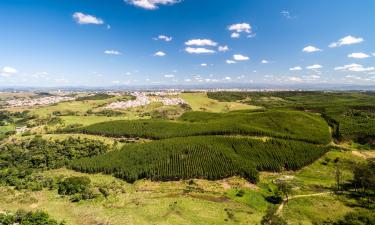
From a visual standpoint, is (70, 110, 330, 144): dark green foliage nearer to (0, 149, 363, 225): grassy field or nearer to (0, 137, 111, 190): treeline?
(0, 137, 111, 190): treeline

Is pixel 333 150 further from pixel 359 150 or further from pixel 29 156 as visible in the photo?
pixel 29 156

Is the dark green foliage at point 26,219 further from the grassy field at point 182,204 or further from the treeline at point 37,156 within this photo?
the treeline at point 37,156

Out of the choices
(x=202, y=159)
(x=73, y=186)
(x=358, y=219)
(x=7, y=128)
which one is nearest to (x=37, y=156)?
(x=73, y=186)

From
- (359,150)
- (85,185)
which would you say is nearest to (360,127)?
(359,150)

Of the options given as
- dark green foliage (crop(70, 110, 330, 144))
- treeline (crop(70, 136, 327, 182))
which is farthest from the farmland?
dark green foliage (crop(70, 110, 330, 144))

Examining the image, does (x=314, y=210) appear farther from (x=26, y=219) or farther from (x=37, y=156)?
(x=37, y=156)

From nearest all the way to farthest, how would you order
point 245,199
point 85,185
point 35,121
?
point 245,199, point 85,185, point 35,121

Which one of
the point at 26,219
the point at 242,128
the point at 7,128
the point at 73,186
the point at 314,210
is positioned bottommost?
the point at 314,210
